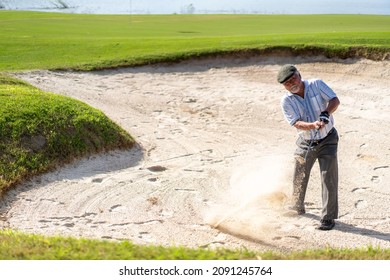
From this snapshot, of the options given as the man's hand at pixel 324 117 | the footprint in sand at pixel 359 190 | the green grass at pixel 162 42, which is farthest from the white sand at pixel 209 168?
the man's hand at pixel 324 117

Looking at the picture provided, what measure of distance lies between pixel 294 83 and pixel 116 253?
3.22 metres

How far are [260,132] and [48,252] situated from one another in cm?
769

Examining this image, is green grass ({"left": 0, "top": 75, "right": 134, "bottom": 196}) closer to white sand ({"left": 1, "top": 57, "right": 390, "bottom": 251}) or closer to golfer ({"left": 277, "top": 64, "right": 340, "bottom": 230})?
white sand ({"left": 1, "top": 57, "right": 390, "bottom": 251})

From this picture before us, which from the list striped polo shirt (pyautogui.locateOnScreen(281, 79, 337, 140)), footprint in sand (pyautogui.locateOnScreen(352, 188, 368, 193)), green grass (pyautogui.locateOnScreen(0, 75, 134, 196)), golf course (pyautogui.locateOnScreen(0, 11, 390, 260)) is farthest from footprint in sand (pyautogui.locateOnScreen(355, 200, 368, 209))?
green grass (pyautogui.locateOnScreen(0, 75, 134, 196))

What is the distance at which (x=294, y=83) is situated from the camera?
7.53 m

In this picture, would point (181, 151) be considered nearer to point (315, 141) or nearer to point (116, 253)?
point (315, 141)

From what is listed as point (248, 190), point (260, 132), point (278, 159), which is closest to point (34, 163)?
point (248, 190)

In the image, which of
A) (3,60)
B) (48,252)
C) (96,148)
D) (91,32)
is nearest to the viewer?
(48,252)

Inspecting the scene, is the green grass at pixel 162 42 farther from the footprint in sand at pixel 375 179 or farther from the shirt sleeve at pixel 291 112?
the shirt sleeve at pixel 291 112

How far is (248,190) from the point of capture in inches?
370

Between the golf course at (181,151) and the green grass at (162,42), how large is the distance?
8 cm

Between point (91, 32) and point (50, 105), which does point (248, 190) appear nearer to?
point (50, 105)

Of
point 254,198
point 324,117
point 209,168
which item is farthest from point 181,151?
point 324,117

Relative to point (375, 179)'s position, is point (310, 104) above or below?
above
